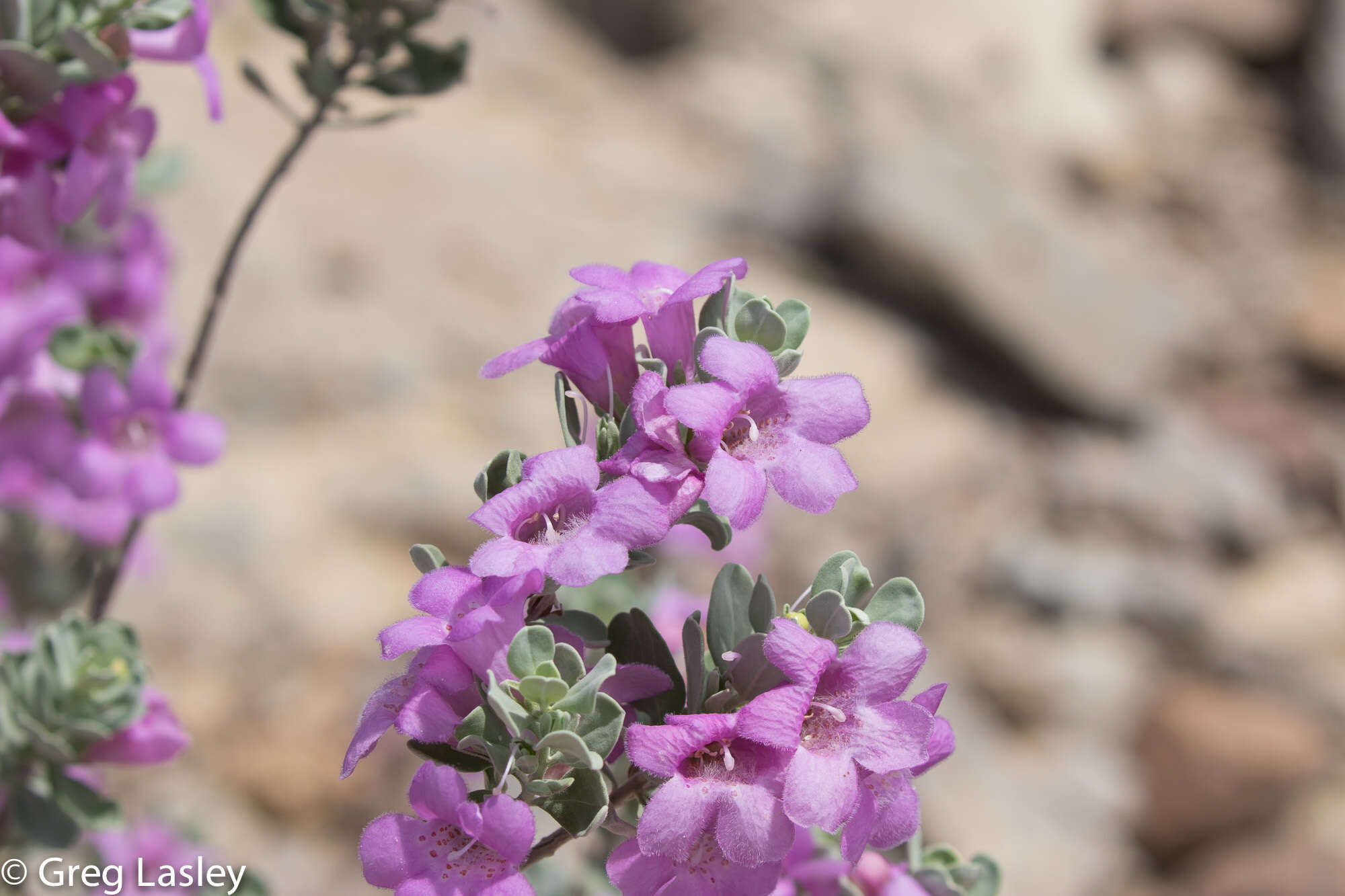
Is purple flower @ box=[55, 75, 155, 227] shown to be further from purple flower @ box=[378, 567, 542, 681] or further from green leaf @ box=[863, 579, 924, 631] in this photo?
green leaf @ box=[863, 579, 924, 631]

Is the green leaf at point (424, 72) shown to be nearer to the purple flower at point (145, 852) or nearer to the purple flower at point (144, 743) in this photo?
the purple flower at point (144, 743)

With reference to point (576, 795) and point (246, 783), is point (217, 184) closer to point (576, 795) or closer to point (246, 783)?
point (246, 783)

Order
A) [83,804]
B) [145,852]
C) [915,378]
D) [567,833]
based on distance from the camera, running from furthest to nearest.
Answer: [915,378], [145,852], [83,804], [567,833]

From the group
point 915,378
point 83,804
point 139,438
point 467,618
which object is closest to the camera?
point 467,618

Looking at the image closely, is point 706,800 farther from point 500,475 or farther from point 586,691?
point 500,475

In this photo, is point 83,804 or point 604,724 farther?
point 83,804

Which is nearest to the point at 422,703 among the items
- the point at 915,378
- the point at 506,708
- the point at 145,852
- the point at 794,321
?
the point at 506,708

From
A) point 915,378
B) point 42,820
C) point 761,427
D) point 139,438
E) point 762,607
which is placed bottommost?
point 915,378

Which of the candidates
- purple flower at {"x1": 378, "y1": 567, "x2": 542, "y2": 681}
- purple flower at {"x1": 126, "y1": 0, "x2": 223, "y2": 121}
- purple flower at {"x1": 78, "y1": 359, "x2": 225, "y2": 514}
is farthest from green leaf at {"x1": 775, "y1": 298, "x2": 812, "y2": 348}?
purple flower at {"x1": 78, "y1": 359, "x2": 225, "y2": 514}
